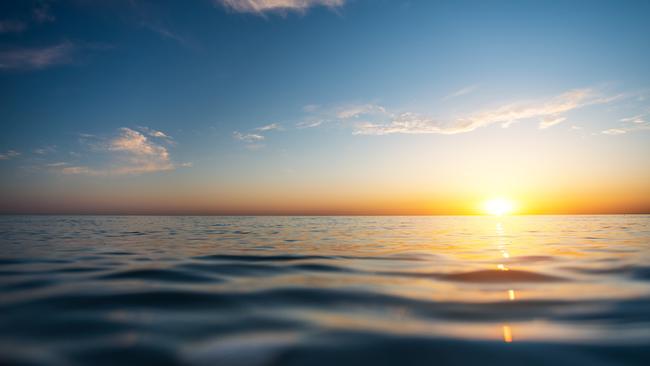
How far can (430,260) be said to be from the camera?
359 inches

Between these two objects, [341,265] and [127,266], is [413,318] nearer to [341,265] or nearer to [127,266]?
[341,265]

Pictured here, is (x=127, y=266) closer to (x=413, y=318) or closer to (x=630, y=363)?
(x=413, y=318)

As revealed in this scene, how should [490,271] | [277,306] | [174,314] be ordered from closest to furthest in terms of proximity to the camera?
[174,314] < [277,306] < [490,271]

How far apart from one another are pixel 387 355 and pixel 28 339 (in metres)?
3.10

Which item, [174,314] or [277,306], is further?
[277,306]

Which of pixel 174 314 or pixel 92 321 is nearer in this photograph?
pixel 92 321

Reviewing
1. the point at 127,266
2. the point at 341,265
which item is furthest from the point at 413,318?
the point at 127,266

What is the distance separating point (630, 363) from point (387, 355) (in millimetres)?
1752

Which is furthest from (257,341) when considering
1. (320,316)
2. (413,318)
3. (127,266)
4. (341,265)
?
(127,266)

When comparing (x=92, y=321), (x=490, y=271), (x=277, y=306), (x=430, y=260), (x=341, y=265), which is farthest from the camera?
(x=430, y=260)

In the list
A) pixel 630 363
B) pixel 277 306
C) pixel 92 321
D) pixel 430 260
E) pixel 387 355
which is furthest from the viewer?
pixel 430 260

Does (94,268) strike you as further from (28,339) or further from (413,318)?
(413,318)

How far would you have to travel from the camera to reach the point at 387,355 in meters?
2.79

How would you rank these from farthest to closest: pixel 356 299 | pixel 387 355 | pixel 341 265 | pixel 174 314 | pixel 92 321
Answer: pixel 341 265 → pixel 356 299 → pixel 174 314 → pixel 92 321 → pixel 387 355
